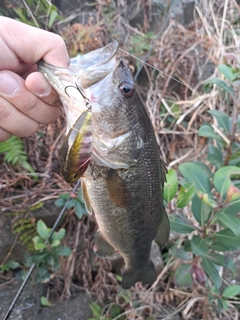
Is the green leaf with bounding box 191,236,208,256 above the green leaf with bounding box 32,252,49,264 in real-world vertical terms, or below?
above

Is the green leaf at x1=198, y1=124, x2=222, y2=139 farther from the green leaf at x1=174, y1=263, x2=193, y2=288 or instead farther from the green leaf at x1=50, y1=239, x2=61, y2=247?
the green leaf at x1=50, y1=239, x2=61, y2=247

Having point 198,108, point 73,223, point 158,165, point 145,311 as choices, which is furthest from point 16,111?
point 198,108

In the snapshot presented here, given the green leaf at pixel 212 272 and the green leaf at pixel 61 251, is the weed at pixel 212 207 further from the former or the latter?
the green leaf at pixel 61 251

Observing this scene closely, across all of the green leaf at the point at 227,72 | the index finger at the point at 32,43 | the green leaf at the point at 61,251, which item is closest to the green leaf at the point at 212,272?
the green leaf at the point at 61,251

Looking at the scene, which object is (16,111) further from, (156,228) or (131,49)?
(131,49)

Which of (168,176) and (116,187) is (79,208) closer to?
(168,176)

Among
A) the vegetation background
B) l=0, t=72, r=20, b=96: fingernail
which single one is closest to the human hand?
l=0, t=72, r=20, b=96: fingernail

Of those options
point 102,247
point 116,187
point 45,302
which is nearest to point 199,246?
point 102,247
